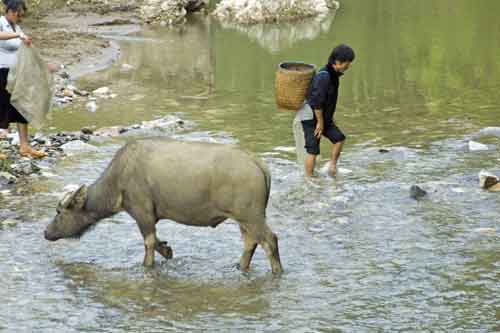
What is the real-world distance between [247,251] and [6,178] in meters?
3.57

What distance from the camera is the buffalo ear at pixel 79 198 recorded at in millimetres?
7406

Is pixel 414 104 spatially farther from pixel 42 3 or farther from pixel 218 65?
pixel 42 3

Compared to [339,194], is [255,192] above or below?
above

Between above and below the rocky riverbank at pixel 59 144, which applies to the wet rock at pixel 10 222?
above

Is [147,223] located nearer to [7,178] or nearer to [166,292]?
[166,292]

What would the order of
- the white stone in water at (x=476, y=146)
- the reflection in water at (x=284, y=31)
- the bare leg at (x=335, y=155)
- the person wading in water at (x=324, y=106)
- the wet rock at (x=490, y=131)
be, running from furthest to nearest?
the reflection in water at (x=284, y=31) → the wet rock at (x=490, y=131) → the white stone in water at (x=476, y=146) → the bare leg at (x=335, y=155) → the person wading in water at (x=324, y=106)

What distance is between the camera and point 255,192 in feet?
22.4

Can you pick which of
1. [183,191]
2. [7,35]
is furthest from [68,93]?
[183,191]

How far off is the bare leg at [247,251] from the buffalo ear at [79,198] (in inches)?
52.8

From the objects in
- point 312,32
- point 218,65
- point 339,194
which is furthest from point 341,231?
point 312,32

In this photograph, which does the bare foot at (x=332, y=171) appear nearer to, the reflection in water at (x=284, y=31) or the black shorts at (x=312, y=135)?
the black shorts at (x=312, y=135)

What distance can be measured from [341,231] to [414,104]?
561 centimetres

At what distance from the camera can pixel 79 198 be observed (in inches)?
292

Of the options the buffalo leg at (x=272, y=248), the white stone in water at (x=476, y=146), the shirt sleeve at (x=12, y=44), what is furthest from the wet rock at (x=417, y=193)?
the shirt sleeve at (x=12, y=44)
